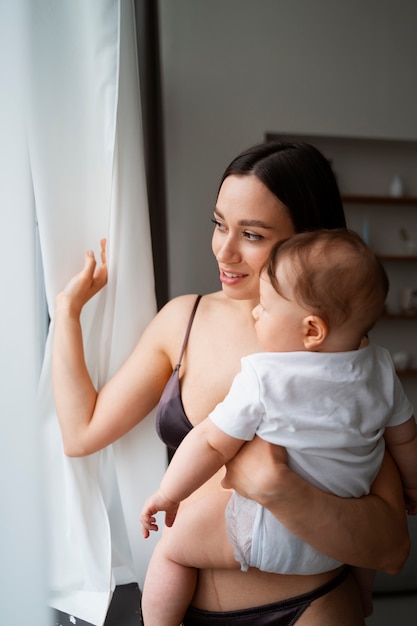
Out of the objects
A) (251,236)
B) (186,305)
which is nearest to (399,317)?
(186,305)

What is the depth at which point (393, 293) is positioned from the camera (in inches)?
151

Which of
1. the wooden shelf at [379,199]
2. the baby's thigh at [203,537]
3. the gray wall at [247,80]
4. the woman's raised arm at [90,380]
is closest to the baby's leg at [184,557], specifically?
the baby's thigh at [203,537]

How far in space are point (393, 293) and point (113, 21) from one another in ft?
9.36

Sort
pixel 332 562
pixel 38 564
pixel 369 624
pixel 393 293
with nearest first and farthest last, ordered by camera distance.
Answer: pixel 38 564
pixel 332 562
pixel 369 624
pixel 393 293

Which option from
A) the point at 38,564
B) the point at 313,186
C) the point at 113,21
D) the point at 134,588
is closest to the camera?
the point at 38,564

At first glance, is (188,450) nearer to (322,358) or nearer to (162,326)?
(322,358)

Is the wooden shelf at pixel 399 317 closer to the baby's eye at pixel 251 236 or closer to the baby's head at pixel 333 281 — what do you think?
the baby's eye at pixel 251 236

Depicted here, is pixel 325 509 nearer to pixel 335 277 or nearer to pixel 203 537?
pixel 203 537

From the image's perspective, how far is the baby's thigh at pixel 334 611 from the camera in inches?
46.1

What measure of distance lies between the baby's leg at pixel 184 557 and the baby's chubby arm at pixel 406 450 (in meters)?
0.34

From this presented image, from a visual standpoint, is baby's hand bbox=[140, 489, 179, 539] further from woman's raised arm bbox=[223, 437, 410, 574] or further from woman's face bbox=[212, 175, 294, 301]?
woman's face bbox=[212, 175, 294, 301]

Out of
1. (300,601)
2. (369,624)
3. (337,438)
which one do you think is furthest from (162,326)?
(369,624)

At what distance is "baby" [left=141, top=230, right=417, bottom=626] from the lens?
1.02 metres

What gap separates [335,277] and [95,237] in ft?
2.08
